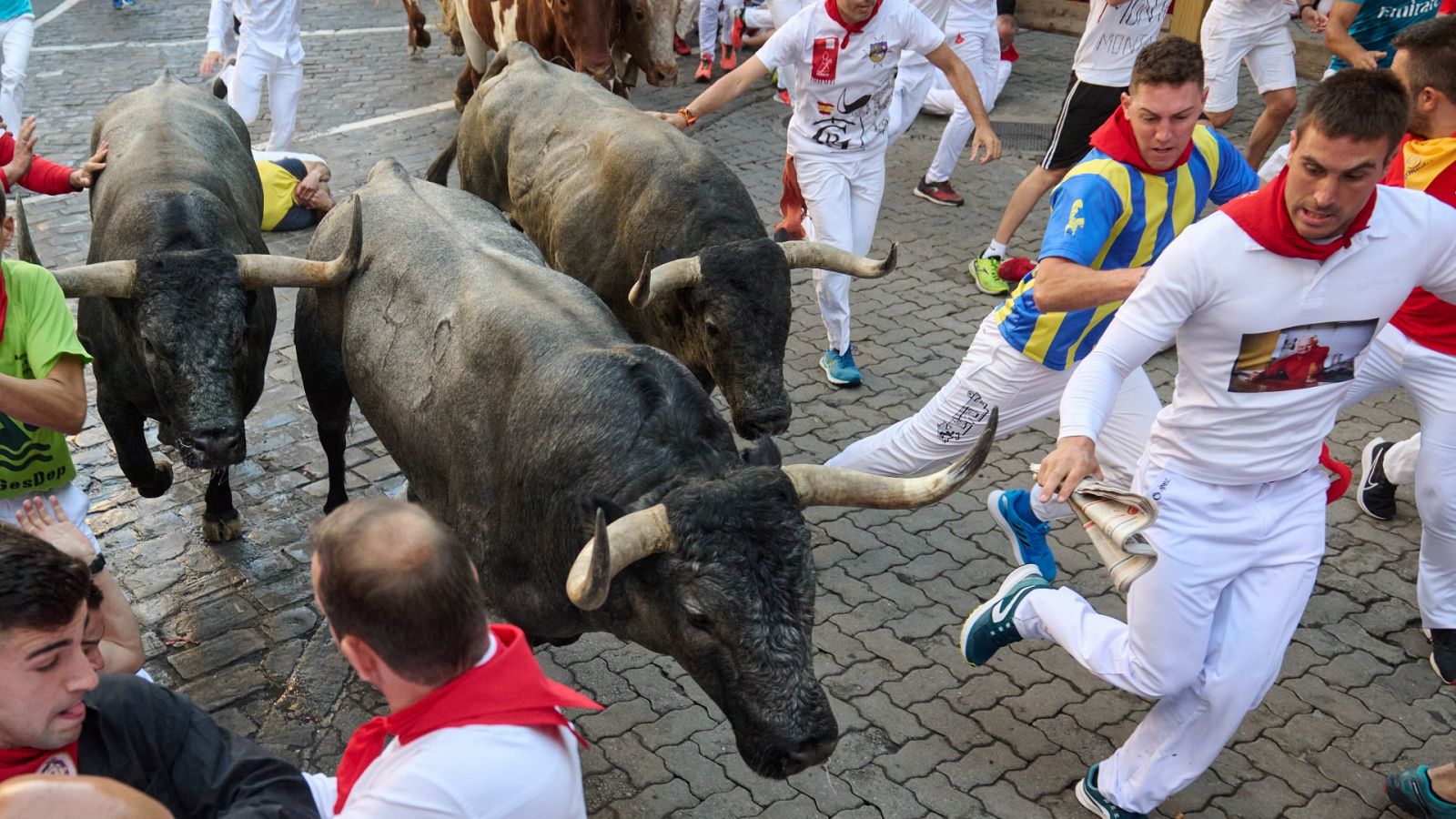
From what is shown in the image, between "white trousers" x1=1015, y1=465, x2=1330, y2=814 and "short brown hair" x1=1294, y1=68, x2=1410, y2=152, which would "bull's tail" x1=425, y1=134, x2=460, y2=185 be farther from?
"short brown hair" x1=1294, y1=68, x2=1410, y2=152

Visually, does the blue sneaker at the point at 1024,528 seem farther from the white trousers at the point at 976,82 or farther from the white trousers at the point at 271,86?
the white trousers at the point at 271,86

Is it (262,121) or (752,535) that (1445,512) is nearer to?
(752,535)

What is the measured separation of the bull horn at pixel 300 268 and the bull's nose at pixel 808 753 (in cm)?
322

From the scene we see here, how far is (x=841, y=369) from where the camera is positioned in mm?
7766

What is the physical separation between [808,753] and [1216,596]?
1508mm

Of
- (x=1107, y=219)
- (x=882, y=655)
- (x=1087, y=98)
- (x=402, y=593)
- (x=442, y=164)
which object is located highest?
(x=402, y=593)

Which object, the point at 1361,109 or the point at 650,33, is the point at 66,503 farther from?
the point at 650,33

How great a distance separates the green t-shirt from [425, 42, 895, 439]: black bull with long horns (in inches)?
92.1

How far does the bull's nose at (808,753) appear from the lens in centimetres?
360

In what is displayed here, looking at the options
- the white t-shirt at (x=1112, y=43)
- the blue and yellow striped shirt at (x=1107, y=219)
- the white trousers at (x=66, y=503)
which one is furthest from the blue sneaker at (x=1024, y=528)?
the white t-shirt at (x=1112, y=43)

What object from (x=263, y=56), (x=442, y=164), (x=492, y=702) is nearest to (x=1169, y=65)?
(x=492, y=702)

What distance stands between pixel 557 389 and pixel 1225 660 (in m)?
2.45

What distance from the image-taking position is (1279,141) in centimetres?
1177

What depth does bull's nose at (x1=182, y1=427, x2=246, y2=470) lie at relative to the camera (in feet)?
→ 17.8
